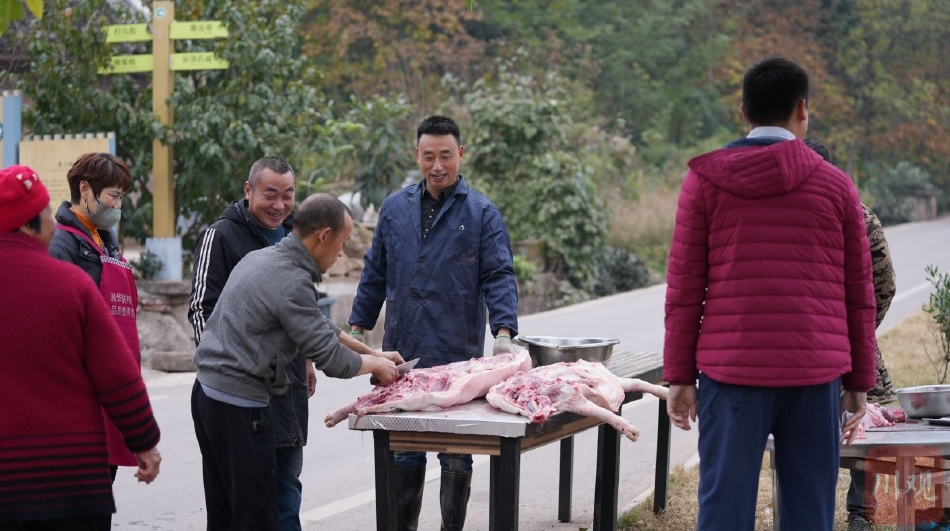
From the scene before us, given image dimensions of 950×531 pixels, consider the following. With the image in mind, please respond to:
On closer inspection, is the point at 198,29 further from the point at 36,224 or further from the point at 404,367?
the point at 36,224

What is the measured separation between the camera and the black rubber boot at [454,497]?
5.64 m

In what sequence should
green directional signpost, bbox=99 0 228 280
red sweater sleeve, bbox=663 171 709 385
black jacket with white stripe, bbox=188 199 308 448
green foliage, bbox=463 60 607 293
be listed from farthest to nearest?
green foliage, bbox=463 60 607 293, green directional signpost, bbox=99 0 228 280, black jacket with white stripe, bbox=188 199 308 448, red sweater sleeve, bbox=663 171 709 385

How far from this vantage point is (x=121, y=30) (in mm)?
12977

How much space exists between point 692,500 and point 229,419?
3345mm

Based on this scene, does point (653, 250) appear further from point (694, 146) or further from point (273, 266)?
point (273, 266)

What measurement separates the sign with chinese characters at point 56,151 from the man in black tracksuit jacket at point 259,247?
24.5 feet

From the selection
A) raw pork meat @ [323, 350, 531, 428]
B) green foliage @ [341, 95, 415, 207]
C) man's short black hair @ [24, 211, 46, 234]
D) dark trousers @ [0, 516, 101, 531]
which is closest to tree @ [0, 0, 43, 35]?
man's short black hair @ [24, 211, 46, 234]

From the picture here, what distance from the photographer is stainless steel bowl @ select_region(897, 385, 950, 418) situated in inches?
210

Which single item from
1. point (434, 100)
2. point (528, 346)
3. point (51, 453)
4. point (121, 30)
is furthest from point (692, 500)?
point (434, 100)

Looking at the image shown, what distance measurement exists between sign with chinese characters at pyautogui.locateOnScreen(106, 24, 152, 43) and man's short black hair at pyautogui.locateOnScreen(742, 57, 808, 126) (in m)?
10.2

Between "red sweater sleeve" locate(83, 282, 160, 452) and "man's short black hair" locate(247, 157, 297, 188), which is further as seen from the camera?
"man's short black hair" locate(247, 157, 297, 188)

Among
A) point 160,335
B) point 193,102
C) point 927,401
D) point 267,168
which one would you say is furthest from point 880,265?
point 193,102

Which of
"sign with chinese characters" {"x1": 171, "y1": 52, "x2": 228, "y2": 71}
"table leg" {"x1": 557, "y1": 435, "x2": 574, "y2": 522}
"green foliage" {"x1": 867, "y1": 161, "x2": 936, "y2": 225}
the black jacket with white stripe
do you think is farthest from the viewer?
"green foliage" {"x1": 867, "y1": 161, "x2": 936, "y2": 225}

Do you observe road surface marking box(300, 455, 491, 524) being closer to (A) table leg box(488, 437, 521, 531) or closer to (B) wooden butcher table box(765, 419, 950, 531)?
(A) table leg box(488, 437, 521, 531)
